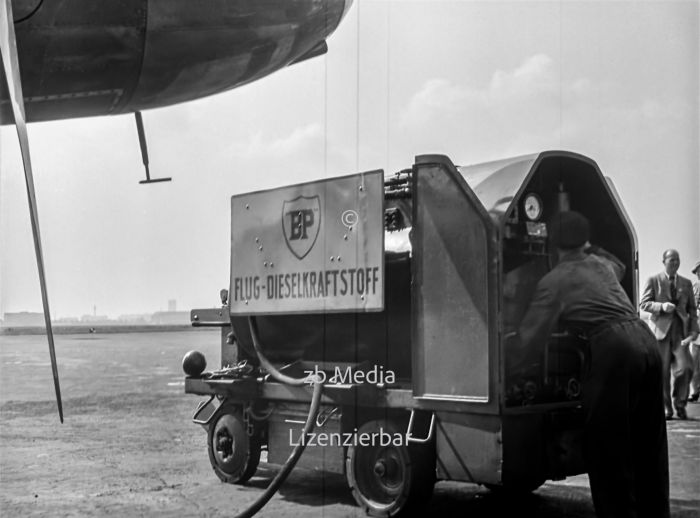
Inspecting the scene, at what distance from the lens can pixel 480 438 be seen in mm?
4449

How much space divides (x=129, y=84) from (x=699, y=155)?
121 inches

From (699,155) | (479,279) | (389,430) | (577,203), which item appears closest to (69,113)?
(479,279)

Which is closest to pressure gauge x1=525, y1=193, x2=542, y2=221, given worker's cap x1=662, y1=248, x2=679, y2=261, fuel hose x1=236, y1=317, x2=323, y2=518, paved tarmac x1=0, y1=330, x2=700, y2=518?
A: fuel hose x1=236, y1=317, x2=323, y2=518

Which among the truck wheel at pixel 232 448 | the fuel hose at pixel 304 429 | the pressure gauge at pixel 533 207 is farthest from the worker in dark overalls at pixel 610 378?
the truck wheel at pixel 232 448

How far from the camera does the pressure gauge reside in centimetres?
497

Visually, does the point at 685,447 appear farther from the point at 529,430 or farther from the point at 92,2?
the point at 92,2

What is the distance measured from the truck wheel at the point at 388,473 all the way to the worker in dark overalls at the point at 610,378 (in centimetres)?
86

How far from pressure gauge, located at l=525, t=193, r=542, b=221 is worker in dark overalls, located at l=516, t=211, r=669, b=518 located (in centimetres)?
49

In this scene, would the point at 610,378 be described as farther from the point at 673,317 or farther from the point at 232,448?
the point at 673,317

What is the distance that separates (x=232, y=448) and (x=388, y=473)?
A: 1.45 meters

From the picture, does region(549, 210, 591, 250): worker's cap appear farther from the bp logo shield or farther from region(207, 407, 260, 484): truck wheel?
region(207, 407, 260, 484): truck wheel

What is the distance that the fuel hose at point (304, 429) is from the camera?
4.99m

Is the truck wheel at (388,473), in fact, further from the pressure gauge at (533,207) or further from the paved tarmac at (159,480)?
the pressure gauge at (533,207)

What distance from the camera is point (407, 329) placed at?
205 inches
